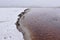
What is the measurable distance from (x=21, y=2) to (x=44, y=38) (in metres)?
2.44

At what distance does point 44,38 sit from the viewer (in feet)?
1.49

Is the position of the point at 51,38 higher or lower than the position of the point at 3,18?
higher

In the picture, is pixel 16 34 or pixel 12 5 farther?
pixel 12 5

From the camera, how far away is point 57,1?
9.39 ft

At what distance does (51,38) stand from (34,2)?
97.9 inches

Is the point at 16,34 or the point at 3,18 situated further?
the point at 3,18

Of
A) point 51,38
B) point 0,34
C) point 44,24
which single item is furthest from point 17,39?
point 51,38

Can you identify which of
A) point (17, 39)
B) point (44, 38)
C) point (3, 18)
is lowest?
point (17, 39)

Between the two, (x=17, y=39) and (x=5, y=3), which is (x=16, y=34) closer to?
(x=17, y=39)

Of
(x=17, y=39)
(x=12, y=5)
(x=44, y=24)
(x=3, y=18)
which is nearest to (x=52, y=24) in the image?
(x=44, y=24)

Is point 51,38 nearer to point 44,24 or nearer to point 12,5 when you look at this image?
point 44,24

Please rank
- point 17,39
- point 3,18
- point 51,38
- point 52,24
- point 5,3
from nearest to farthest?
point 51,38, point 52,24, point 17,39, point 3,18, point 5,3

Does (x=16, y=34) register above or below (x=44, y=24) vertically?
below

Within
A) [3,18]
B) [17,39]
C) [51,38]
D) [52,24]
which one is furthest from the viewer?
[3,18]
